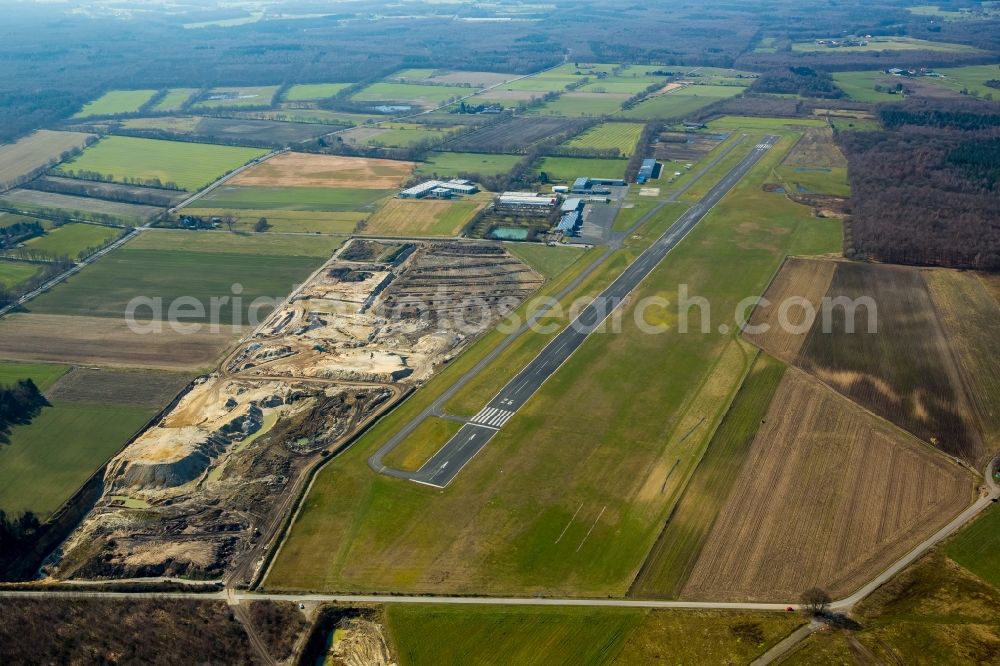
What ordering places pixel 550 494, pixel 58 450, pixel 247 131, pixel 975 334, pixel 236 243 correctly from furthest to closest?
pixel 247 131
pixel 236 243
pixel 975 334
pixel 58 450
pixel 550 494

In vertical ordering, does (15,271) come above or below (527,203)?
below

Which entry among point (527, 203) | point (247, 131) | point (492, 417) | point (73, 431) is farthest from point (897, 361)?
point (247, 131)

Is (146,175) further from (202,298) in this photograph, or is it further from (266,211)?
(202,298)

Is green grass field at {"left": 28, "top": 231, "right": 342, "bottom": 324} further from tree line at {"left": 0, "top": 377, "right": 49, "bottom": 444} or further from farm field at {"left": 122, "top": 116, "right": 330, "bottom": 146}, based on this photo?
farm field at {"left": 122, "top": 116, "right": 330, "bottom": 146}

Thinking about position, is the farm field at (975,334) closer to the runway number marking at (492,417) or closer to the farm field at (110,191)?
the runway number marking at (492,417)

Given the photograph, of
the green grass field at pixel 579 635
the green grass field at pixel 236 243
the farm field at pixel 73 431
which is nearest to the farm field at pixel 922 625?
the green grass field at pixel 579 635

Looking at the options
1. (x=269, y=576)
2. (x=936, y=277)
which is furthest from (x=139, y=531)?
(x=936, y=277)

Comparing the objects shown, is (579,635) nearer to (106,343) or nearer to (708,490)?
(708,490)
